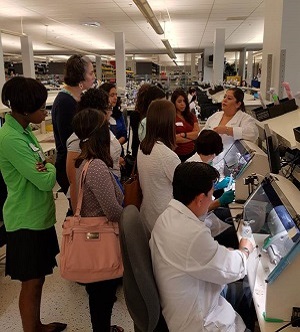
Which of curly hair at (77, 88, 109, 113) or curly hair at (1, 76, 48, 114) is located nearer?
curly hair at (1, 76, 48, 114)

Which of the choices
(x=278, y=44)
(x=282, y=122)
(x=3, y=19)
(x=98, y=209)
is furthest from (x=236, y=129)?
(x=3, y=19)

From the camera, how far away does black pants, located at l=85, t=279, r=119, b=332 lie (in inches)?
72.9

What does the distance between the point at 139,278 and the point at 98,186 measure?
56 centimetres

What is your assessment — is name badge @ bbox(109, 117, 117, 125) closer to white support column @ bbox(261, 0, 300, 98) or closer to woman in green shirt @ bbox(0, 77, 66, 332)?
woman in green shirt @ bbox(0, 77, 66, 332)

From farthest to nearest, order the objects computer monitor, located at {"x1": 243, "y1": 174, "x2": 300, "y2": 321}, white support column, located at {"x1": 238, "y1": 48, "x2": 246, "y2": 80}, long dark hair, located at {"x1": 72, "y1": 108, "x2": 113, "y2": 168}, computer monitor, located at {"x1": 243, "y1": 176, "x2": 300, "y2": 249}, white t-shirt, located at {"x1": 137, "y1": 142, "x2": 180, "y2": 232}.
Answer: white support column, located at {"x1": 238, "y1": 48, "x2": 246, "y2": 80}, white t-shirt, located at {"x1": 137, "y1": 142, "x2": 180, "y2": 232}, long dark hair, located at {"x1": 72, "y1": 108, "x2": 113, "y2": 168}, computer monitor, located at {"x1": 243, "y1": 176, "x2": 300, "y2": 249}, computer monitor, located at {"x1": 243, "y1": 174, "x2": 300, "y2": 321}

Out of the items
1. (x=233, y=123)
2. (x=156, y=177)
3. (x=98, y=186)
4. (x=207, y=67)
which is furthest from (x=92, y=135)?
(x=207, y=67)

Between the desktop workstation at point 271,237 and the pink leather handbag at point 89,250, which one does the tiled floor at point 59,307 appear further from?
the desktop workstation at point 271,237

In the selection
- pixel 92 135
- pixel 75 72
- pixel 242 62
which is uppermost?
pixel 242 62

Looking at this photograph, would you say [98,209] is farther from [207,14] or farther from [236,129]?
[207,14]

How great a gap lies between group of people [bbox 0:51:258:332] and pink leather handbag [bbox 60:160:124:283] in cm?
6

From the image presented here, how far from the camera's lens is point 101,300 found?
1.89 m

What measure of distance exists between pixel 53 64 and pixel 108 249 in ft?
81.8

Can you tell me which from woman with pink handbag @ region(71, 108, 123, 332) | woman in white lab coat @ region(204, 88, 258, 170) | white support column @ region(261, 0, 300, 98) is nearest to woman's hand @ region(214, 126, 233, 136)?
woman in white lab coat @ region(204, 88, 258, 170)

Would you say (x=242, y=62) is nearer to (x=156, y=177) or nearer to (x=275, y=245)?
(x=156, y=177)
